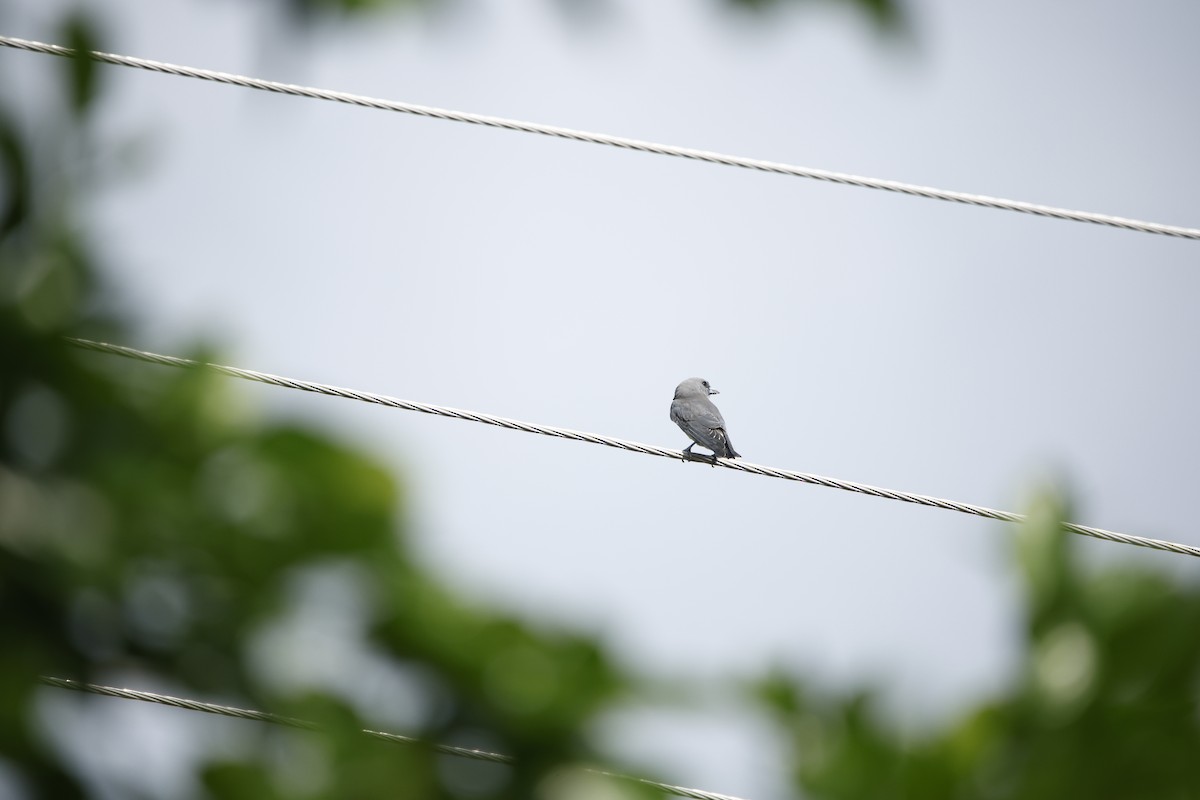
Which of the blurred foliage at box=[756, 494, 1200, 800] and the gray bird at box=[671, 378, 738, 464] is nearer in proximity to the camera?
the blurred foliage at box=[756, 494, 1200, 800]

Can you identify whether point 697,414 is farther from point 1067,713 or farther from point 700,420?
point 1067,713

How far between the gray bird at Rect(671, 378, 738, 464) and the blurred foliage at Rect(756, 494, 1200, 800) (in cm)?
899

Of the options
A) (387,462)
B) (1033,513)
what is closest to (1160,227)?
(1033,513)

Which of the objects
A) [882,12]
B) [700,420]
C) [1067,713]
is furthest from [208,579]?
[700,420]

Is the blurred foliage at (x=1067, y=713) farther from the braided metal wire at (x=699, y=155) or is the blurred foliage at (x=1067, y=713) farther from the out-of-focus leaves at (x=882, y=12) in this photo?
the braided metal wire at (x=699, y=155)

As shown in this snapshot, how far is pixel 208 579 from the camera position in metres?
1.02

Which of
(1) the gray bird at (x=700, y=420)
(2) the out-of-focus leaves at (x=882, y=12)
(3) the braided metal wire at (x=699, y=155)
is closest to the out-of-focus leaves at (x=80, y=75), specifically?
(2) the out-of-focus leaves at (x=882, y=12)

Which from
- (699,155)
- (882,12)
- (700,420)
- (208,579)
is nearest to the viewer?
(208,579)

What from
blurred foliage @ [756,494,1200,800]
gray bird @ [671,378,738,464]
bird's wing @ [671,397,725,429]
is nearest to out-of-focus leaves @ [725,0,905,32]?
blurred foliage @ [756,494,1200,800]

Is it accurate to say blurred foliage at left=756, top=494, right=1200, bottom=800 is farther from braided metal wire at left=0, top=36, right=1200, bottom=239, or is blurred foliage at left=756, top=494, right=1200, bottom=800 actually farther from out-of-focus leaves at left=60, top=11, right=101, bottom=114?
braided metal wire at left=0, top=36, right=1200, bottom=239

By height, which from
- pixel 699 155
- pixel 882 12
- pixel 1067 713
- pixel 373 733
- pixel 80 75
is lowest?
pixel 373 733

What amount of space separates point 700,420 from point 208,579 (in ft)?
35.4

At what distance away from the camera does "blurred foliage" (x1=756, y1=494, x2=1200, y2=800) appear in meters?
1.02

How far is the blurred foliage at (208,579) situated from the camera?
3.21 ft
